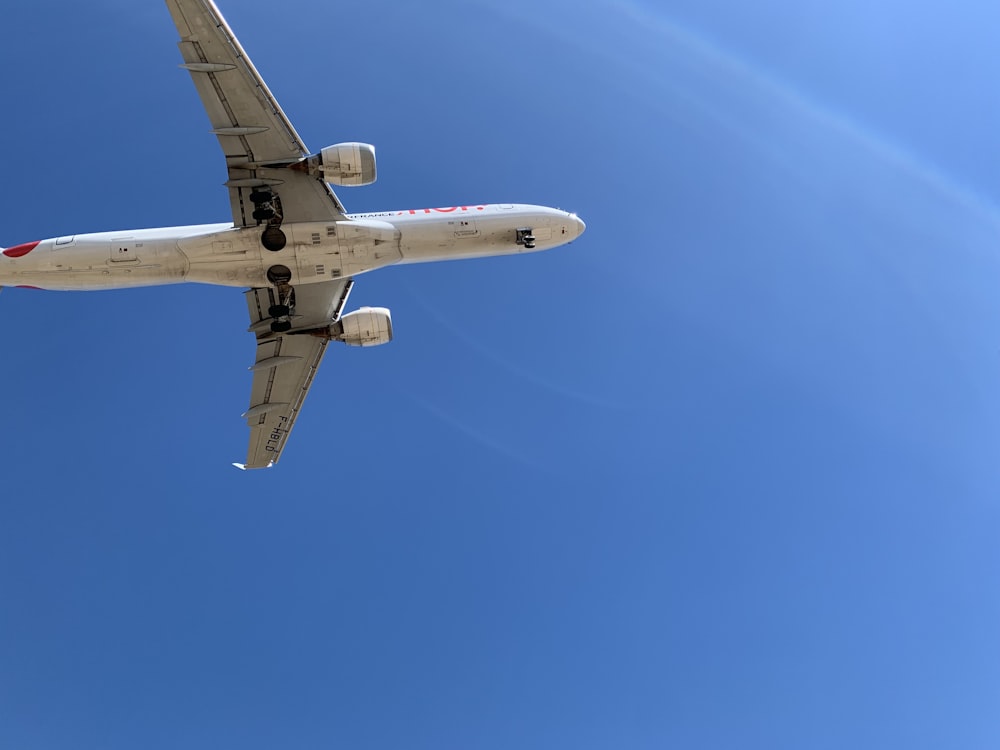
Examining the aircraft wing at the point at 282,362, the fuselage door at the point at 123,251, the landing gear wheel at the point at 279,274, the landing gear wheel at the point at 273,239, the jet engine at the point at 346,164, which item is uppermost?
the jet engine at the point at 346,164

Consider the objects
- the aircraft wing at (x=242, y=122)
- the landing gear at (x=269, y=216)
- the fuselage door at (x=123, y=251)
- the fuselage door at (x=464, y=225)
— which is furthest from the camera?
the fuselage door at (x=464, y=225)

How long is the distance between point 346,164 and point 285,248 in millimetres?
4652

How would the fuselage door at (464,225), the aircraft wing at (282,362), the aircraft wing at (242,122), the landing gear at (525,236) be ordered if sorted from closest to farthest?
the aircraft wing at (242,122)
the fuselage door at (464,225)
the landing gear at (525,236)
the aircraft wing at (282,362)

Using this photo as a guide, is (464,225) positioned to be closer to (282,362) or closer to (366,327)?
(366,327)

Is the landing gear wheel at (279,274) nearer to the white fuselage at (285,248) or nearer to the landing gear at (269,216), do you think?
the white fuselage at (285,248)

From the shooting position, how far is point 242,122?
32750 mm

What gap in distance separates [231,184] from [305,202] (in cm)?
318

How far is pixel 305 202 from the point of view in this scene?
34562mm

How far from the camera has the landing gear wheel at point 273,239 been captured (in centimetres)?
3422

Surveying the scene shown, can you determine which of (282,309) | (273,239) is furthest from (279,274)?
(282,309)

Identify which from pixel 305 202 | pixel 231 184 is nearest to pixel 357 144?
pixel 305 202

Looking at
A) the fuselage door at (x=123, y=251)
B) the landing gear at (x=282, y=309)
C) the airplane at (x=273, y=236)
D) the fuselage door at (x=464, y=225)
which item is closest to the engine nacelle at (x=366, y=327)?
the airplane at (x=273, y=236)

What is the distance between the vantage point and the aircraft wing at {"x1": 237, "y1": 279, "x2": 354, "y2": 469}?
3800 centimetres

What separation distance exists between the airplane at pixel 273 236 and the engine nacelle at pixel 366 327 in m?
0.05
